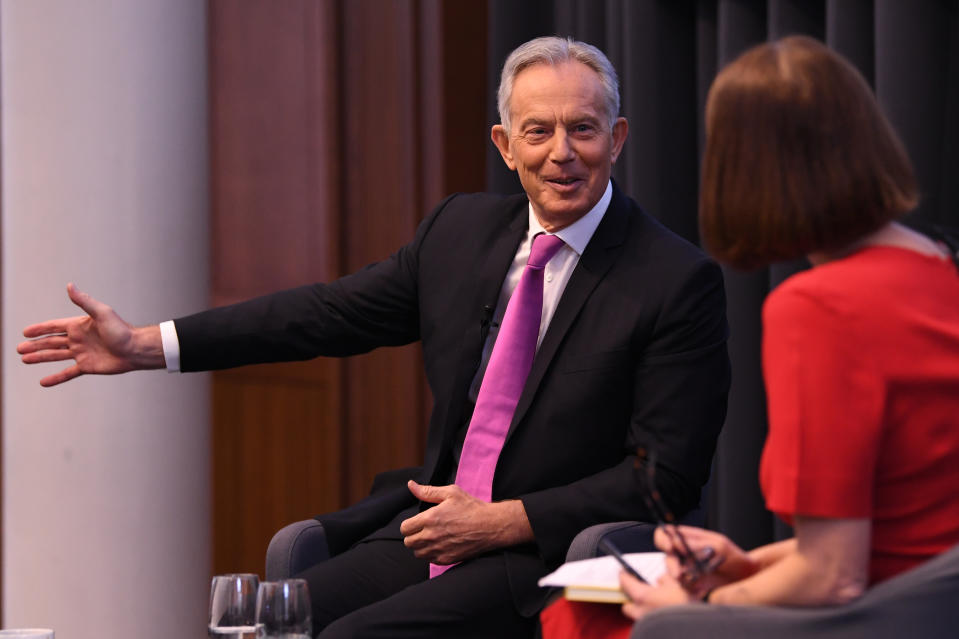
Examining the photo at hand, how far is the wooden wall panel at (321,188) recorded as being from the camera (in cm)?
368

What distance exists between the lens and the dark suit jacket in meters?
2.03

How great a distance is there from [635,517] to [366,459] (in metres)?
2.00

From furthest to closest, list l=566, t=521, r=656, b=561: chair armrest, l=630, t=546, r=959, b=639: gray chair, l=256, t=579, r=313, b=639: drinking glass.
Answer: l=566, t=521, r=656, b=561: chair armrest → l=256, t=579, r=313, b=639: drinking glass → l=630, t=546, r=959, b=639: gray chair

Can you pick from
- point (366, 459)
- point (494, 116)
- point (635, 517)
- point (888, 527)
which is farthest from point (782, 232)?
point (366, 459)

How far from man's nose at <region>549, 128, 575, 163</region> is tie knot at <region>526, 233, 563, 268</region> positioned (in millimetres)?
148

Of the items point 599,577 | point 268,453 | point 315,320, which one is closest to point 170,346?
point 315,320

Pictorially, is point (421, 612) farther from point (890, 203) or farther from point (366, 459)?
point (366, 459)

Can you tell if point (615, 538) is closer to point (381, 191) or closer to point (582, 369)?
point (582, 369)

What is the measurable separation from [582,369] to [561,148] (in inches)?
16.6

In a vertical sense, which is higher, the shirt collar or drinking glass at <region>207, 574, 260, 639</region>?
the shirt collar

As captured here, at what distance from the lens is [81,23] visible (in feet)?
11.6

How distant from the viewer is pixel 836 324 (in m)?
1.26

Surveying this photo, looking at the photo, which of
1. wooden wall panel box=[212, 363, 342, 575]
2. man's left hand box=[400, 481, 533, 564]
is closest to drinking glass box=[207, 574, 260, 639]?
man's left hand box=[400, 481, 533, 564]

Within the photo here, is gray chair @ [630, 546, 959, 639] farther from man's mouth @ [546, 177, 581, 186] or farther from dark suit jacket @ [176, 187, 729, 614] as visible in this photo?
man's mouth @ [546, 177, 581, 186]
